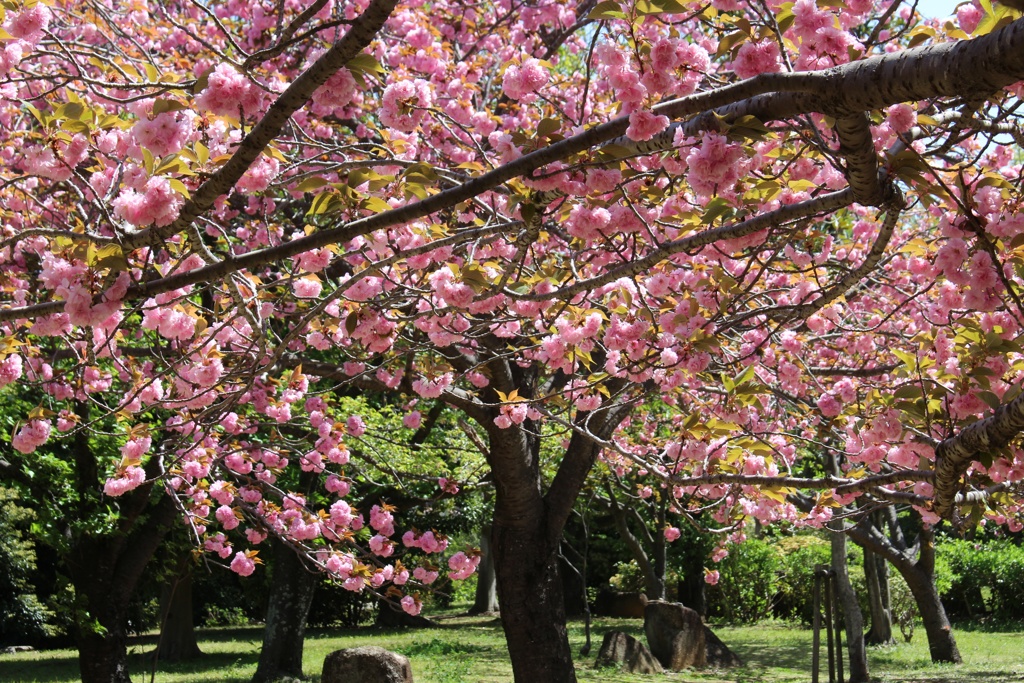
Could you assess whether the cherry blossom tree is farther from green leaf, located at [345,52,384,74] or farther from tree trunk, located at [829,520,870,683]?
tree trunk, located at [829,520,870,683]

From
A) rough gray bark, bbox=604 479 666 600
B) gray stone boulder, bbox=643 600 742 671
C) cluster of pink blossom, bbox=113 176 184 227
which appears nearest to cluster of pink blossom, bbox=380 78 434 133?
cluster of pink blossom, bbox=113 176 184 227

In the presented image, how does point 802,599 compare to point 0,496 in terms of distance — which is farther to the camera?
point 802,599

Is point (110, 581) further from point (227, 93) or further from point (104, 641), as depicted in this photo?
point (227, 93)

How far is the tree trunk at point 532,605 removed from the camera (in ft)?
20.0

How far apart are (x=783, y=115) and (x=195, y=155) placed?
1.61 metres

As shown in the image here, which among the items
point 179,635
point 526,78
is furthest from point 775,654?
point 526,78

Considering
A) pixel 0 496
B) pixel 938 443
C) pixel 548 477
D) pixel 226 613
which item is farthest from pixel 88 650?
pixel 226 613

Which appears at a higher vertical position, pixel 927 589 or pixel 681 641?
pixel 927 589

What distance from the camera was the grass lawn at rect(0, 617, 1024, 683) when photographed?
1019 cm

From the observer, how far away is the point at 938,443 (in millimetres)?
3271

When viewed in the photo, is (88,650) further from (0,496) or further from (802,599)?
(802,599)

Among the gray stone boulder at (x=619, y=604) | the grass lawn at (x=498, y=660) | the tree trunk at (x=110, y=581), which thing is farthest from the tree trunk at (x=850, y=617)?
the gray stone boulder at (x=619, y=604)

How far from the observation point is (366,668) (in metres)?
8.21

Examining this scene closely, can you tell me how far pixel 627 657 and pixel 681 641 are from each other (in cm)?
96
